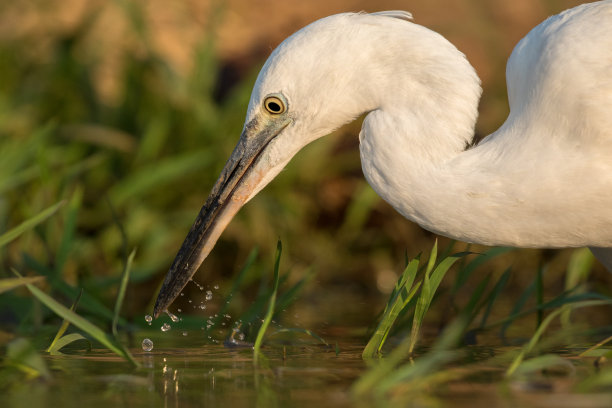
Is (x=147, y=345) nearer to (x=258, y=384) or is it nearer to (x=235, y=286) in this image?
(x=235, y=286)

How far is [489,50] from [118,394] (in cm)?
458

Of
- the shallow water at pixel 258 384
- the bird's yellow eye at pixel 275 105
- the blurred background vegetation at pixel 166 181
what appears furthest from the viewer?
the blurred background vegetation at pixel 166 181

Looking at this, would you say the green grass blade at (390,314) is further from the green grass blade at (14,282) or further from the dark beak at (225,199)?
the green grass blade at (14,282)

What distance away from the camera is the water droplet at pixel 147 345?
3795 millimetres

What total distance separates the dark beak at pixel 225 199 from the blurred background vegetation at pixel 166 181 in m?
0.79

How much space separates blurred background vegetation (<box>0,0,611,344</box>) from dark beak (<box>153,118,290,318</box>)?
31.1 inches

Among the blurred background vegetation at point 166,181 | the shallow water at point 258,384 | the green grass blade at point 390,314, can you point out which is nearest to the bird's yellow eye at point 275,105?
the green grass blade at point 390,314

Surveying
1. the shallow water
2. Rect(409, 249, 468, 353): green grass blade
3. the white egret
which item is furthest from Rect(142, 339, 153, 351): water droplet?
Rect(409, 249, 468, 353): green grass blade

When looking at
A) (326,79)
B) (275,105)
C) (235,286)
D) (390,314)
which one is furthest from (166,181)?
(390,314)

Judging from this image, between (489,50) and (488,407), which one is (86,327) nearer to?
(488,407)

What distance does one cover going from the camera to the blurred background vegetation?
206 inches

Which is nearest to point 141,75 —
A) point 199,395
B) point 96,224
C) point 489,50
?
point 96,224

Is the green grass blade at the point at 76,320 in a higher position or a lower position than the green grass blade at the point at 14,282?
lower

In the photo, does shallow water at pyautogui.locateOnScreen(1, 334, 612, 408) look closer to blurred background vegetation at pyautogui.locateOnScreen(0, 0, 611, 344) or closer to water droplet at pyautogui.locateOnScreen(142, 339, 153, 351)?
water droplet at pyautogui.locateOnScreen(142, 339, 153, 351)
